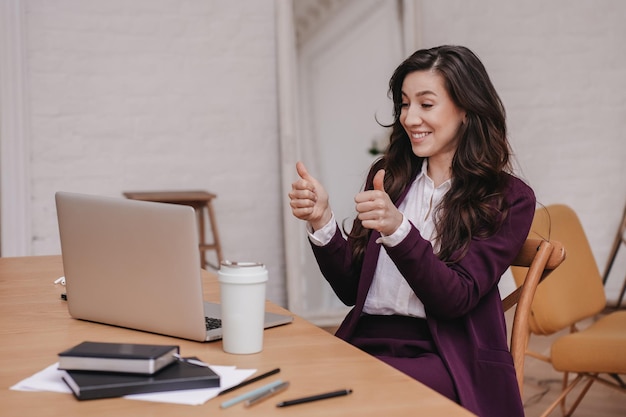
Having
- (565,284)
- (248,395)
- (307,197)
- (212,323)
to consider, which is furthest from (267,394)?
(565,284)

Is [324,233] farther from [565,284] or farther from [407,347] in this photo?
[565,284]

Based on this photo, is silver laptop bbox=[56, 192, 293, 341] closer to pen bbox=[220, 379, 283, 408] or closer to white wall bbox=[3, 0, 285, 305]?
pen bbox=[220, 379, 283, 408]

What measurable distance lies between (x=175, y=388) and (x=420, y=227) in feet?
2.81

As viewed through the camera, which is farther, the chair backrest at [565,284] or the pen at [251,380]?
the chair backrest at [565,284]

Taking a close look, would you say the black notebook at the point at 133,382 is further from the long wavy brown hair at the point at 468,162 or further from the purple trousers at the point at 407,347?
the long wavy brown hair at the point at 468,162

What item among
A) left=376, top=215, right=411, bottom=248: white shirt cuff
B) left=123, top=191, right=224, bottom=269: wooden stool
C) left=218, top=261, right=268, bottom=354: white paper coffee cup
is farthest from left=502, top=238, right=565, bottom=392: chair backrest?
left=123, top=191, right=224, bottom=269: wooden stool

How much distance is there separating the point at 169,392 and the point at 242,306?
224mm

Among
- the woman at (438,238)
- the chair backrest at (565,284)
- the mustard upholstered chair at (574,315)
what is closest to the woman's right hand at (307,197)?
the woman at (438,238)

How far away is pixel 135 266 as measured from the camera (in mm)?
1302

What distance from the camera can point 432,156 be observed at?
182 cm

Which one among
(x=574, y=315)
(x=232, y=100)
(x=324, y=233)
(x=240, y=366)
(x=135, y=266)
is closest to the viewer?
(x=240, y=366)

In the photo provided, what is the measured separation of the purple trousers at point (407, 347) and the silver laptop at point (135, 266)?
265 mm

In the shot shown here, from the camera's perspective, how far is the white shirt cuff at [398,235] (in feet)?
4.64

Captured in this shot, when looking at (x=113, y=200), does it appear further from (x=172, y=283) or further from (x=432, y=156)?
(x=432, y=156)
